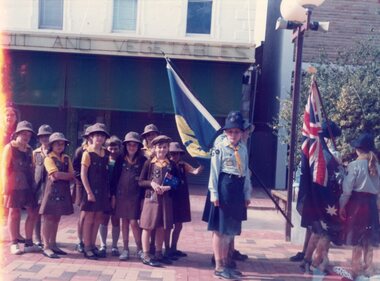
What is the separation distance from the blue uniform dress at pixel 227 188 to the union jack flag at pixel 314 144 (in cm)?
93

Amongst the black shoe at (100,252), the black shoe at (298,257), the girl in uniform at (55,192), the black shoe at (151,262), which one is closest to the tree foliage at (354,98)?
the black shoe at (298,257)

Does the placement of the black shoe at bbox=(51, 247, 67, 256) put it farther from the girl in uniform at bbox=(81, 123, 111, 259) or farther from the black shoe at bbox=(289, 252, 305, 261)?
the black shoe at bbox=(289, 252, 305, 261)

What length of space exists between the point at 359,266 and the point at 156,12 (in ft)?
32.6

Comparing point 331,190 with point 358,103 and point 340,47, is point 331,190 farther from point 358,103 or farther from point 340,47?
point 340,47

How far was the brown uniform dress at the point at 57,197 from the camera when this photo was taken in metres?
6.61

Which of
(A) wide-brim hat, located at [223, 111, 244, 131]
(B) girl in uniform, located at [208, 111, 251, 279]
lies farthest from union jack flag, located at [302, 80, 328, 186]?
(A) wide-brim hat, located at [223, 111, 244, 131]

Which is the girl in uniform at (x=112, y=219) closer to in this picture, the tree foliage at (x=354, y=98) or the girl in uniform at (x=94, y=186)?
the girl in uniform at (x=94, y=186)

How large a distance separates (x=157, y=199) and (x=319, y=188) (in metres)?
2.06

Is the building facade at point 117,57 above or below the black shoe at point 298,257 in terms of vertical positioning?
above

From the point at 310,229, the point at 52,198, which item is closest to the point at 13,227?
the point at 52,198

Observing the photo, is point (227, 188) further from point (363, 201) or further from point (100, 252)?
point (100, 252)

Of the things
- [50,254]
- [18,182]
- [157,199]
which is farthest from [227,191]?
[18,182]

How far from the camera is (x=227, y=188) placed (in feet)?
20.5

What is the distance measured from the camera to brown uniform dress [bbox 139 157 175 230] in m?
6.57
